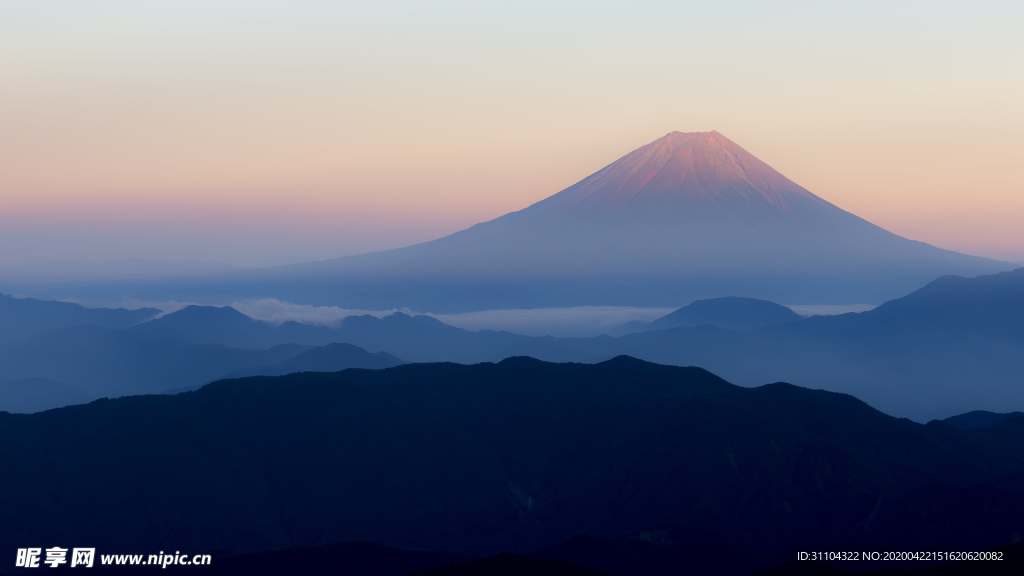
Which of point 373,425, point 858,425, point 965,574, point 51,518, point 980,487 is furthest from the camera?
point 373,425

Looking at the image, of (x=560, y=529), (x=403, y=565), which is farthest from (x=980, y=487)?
(x=403, y=565)

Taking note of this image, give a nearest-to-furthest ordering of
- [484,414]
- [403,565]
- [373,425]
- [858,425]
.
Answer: [403,565], [858,425], [373,425], [484,414]

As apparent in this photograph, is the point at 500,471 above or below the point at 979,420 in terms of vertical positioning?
below

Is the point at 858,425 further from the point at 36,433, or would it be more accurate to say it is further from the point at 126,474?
the point at 36,433

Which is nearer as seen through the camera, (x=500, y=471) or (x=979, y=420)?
Result: (x=500, y=471)

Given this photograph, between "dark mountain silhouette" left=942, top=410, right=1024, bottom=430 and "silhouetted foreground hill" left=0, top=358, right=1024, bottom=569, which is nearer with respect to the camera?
"silhouetted foreground hill" left=0, top=358, right=1024, bottom=569

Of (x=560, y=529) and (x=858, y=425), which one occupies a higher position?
(x=858, y=425)

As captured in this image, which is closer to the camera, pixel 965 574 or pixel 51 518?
pixel 965 574

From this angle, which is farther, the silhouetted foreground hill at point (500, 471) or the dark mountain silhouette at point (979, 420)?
the dark mountain silhouette at point (979, 420)
